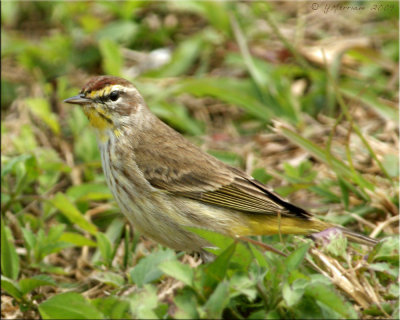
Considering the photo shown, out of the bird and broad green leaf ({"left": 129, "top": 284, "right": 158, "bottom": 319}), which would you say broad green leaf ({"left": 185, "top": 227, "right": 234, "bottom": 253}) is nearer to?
broad green leaf ({"left": 129, "top": 284, "right": 158, "bottom": 319})

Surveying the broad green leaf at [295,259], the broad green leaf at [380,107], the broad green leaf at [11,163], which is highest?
the broad green leaf at [295,259]

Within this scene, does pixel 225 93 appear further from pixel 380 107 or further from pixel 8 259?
pixel 8 259

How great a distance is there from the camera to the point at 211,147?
18.8 feet

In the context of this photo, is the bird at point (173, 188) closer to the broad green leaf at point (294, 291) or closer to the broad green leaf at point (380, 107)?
the broad green leaf at point (294, 291)

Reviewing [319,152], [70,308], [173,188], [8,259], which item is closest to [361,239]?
[319,152]

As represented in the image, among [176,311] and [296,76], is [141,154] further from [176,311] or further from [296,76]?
[296,76]

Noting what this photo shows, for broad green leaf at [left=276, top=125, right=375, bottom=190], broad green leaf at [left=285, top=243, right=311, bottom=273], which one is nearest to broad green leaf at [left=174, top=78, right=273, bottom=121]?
broad green leaf at [left=276, top=125, right=375, bottom=190]

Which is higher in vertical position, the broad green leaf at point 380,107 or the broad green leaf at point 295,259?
the broad green leaf at point 295,259

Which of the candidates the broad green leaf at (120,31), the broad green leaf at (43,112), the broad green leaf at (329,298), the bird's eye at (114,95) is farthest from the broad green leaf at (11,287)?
the broad green leaf at (120,31)

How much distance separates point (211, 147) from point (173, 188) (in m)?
1.62

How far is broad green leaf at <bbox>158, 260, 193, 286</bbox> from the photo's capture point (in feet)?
9.34

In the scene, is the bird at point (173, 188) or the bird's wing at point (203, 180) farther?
the bird's wing at point (203, 180)

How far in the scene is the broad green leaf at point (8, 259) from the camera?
4.19m

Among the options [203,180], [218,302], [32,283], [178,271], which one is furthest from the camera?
[203,180]
